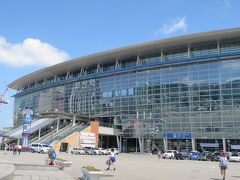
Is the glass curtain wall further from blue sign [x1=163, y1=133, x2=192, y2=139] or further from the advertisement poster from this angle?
the advertisement poster

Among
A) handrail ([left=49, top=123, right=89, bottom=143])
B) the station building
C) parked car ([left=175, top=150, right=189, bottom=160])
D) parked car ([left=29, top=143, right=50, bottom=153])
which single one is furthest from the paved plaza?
handrail ([left=49, top=123, right=89, bottom=143])

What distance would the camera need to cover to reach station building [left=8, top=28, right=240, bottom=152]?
222ft

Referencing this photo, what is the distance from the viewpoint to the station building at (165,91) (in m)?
67.8

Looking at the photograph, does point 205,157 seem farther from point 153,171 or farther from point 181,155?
point 153,171

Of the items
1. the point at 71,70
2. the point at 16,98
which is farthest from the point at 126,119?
the point at 16,98

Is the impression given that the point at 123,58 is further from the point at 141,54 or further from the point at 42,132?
the point at 42,132

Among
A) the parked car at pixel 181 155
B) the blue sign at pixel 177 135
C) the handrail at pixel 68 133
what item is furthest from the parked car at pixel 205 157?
the handrail at pixel 68 133

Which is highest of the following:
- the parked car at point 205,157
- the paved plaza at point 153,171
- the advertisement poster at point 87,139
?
the advertisement poster at point 87,139

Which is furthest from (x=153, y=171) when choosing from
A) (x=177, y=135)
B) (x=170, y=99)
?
(x=170, y=99)

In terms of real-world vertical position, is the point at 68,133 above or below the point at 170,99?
below

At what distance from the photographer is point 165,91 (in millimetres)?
74438

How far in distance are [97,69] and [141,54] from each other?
1410 centimetres

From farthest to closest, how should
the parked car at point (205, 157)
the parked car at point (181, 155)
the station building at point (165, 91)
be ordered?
the station building at point (165, 91), the parked car at point (181, 155), the parked car at point (205, 157)

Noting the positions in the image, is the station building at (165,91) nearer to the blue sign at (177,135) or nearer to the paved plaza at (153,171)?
the blue sign at (177,135)
